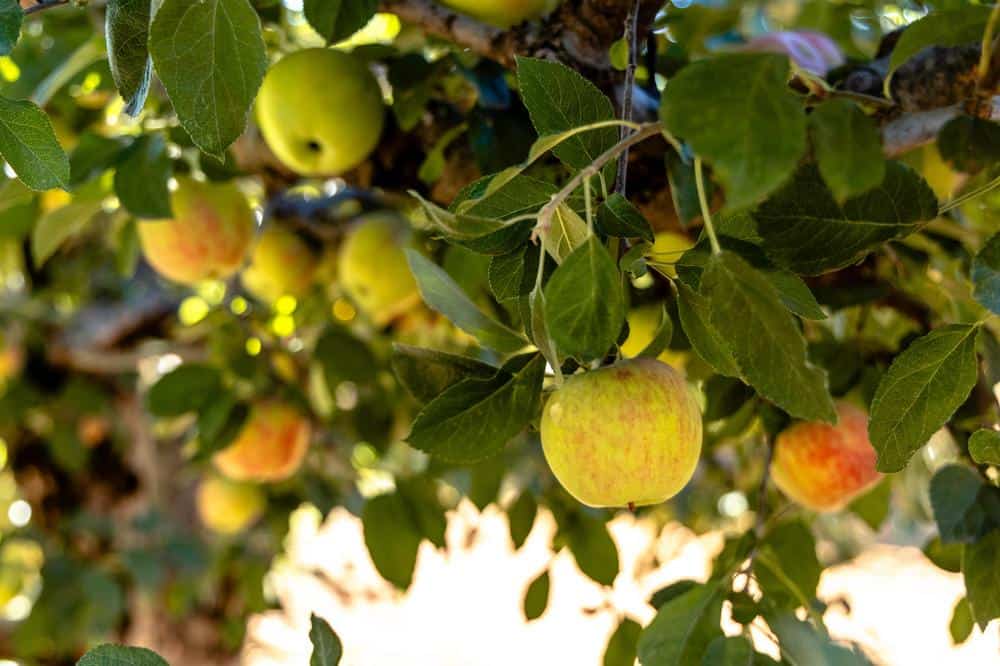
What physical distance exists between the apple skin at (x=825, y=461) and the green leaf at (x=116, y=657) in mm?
671

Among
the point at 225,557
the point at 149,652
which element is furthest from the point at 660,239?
the point at 225,557

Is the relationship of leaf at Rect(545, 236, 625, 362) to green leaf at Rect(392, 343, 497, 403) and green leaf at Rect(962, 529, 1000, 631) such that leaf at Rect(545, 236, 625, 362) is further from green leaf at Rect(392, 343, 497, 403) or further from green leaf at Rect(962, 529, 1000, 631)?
green leaf at Rect(962, 529, 1000, 631)

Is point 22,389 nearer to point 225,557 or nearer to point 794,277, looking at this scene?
point 225,557

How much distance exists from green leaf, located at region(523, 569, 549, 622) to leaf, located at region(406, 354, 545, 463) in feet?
2.28

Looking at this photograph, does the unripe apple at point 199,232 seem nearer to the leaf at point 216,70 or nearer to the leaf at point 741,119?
the leaf at point 216,70

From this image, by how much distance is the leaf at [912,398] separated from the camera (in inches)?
21.9

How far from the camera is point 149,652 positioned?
1.90ft

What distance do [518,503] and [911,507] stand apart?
100 cm

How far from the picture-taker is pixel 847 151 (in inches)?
16.8

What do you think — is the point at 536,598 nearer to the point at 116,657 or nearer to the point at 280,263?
the point at 280,263

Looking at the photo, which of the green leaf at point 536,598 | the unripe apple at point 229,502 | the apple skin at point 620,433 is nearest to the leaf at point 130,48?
the apple skin at point 620,433

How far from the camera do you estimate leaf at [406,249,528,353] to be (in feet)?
2.04

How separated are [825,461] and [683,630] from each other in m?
0.37

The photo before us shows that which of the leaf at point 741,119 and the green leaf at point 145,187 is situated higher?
the leaf at point 741,119
